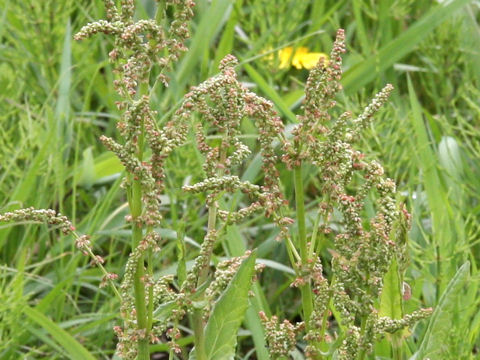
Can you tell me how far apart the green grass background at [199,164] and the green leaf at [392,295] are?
8 centimetres

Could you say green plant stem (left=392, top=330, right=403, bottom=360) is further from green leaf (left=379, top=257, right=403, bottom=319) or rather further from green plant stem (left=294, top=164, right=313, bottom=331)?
green plant stem (left=294, top=164, right=313, bottom=331)

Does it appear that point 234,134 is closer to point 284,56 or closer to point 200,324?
point 200,324

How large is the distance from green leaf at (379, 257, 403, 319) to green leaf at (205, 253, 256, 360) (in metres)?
0.32

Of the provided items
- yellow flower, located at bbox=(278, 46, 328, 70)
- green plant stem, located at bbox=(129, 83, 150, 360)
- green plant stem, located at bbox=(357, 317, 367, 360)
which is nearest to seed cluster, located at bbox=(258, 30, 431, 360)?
green plant stem, located at bbox=(357, 317, 367, 360)

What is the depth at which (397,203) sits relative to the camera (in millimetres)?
1887

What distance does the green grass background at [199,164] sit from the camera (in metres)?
2.47

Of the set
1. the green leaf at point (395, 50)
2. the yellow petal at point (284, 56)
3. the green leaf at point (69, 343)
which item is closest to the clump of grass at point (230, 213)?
the green leaf at point (69, 343)

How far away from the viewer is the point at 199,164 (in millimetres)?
2830

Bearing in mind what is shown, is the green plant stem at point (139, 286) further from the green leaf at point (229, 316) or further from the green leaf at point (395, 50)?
the green leaf at point (395, 50)

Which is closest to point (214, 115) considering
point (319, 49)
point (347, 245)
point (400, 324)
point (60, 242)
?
point (347, 245)

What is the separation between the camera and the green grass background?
2.47 metres

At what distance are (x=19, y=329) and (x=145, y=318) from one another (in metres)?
0.88

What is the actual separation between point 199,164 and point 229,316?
1175mm

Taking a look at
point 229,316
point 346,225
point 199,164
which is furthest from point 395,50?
point 229,316
